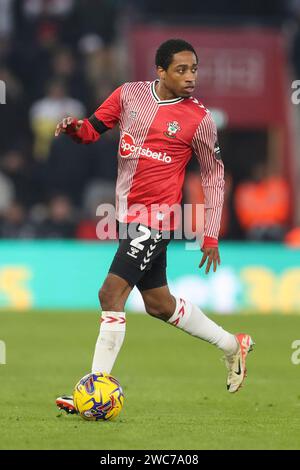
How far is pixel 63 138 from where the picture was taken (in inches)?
661

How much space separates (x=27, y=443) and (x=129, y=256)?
5.19ft

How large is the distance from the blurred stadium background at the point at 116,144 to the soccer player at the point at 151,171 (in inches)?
303

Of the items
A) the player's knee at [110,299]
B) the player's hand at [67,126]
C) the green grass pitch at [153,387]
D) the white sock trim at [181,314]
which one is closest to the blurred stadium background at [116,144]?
the green grass pitch at [153,387]

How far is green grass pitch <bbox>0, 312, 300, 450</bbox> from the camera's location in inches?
279

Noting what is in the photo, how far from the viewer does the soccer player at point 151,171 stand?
7.94 metres

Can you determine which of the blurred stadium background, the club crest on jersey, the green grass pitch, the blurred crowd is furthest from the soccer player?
the blurred crowd

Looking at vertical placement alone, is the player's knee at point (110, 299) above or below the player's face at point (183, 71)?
below

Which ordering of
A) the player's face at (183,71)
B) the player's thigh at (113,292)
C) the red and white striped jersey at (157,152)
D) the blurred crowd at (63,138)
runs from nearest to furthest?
1. the player's thigh at (113,292)
2. the player's face at (183,71)
3. the red and white striped jersey at (157,152)
4. the blurred crowd at (63,138)

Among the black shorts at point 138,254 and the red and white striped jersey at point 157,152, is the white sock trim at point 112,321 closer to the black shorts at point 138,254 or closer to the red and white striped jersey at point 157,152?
the black shorts at point 138,254

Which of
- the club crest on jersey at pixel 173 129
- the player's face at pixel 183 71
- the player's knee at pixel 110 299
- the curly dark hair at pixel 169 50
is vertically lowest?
the player's knee at pixel 110 299

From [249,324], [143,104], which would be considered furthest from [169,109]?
[249,324]

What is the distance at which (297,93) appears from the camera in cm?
1719

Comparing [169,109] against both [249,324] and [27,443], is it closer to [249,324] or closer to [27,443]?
[27,443]

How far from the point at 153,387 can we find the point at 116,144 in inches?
307
